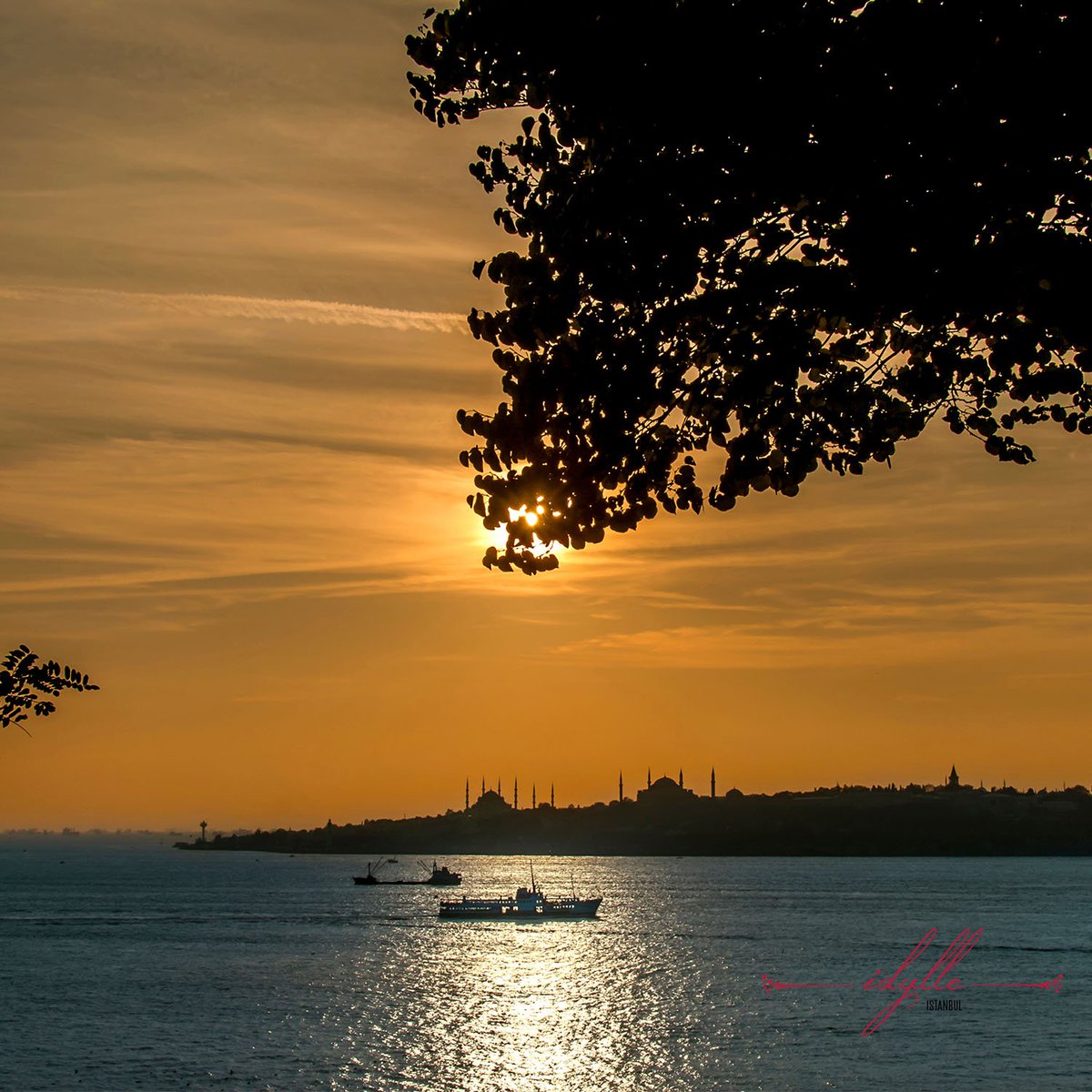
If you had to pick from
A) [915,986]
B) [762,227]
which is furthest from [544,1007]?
[762,227]

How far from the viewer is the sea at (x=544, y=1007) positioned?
63.9m

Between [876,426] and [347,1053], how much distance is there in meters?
59.7

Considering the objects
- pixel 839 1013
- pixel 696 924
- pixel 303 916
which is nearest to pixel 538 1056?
pixel 839 1013

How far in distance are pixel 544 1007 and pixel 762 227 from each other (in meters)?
79.7

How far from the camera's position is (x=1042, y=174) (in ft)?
46.8

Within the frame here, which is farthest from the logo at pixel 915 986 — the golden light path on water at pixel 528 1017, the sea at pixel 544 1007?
the golden light path on water at pixel 528 1017

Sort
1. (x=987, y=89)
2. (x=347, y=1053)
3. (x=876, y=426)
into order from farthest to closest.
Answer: (x=347, y=1053)
(x=876, y=426)
(x=987, y=89)

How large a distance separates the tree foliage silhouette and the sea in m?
49.8

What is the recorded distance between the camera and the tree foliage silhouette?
14.1 meters

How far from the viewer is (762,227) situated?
1590 cm

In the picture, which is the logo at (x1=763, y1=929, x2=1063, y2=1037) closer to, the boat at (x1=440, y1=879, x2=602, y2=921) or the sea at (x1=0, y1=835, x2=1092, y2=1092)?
the sea at (x1=0, y1=835, x2=1092, y2=1092)

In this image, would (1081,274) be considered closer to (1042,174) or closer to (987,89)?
(1042,174)

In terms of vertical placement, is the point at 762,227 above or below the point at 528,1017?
above

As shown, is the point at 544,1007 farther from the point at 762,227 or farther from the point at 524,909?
the point at 524,909
